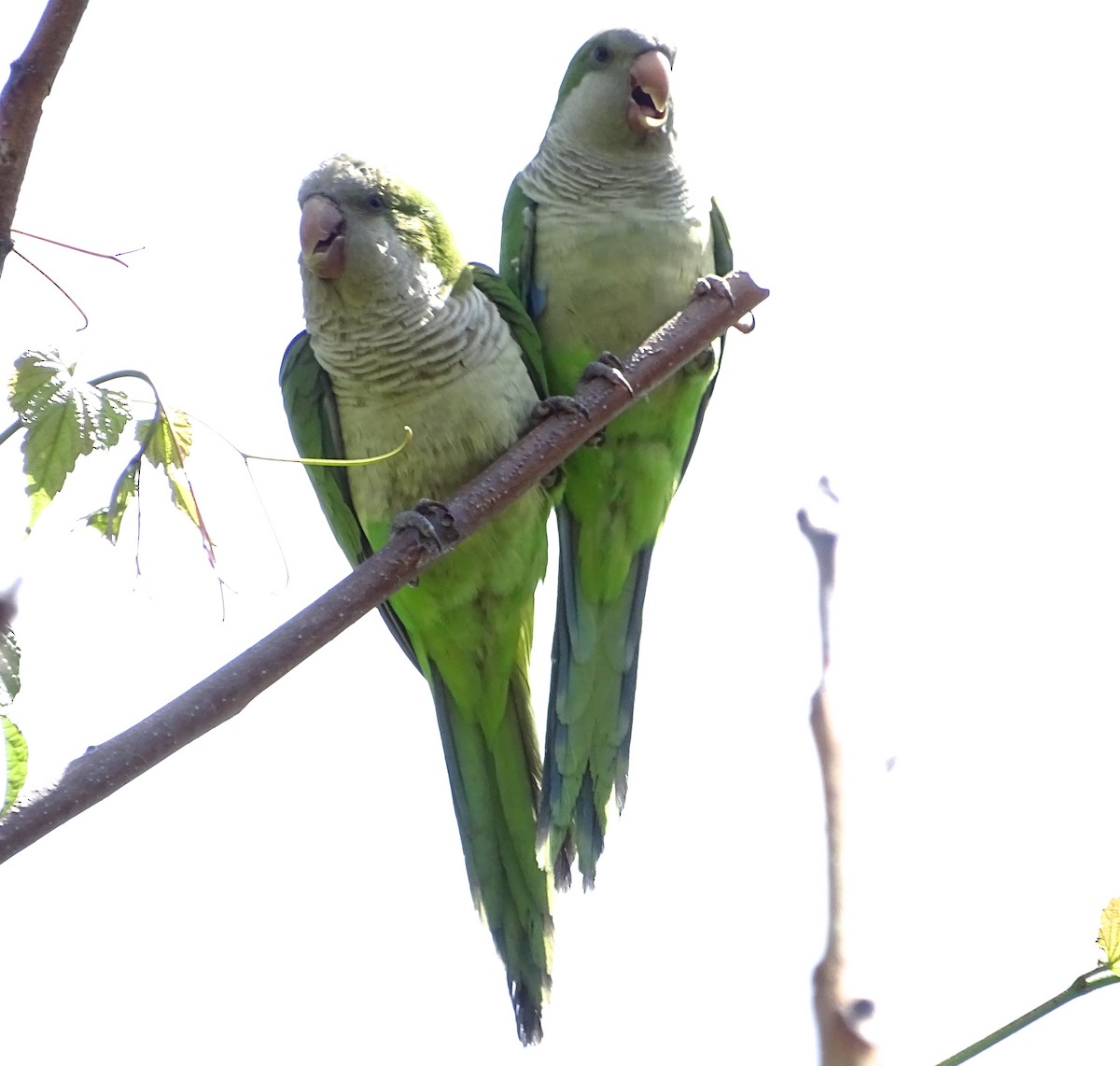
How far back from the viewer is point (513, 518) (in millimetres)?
3873

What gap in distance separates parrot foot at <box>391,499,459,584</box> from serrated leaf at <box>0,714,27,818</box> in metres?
1.45

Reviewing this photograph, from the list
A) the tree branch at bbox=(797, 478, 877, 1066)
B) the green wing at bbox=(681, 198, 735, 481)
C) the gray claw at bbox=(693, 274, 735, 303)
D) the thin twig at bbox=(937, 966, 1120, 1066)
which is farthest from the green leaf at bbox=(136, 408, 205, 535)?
the green wing at bbox=(681, 198, 735, 481)

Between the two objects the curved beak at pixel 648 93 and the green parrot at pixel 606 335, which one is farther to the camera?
the curved beak at pixel 648 93

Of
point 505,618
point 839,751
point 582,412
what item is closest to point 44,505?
point 839,751

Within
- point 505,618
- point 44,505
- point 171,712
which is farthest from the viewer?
point 505,618

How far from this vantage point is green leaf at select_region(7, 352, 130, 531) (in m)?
1.78

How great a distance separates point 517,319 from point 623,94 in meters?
0.86

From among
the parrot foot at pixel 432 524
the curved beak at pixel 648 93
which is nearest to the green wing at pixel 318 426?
the parrot foot at pixel 432 524

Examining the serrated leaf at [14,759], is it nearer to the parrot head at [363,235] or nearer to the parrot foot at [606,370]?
the parrot foot at [606,370]

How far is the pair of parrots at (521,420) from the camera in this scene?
3828 millimetres

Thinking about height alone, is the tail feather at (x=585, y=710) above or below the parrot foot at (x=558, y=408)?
below

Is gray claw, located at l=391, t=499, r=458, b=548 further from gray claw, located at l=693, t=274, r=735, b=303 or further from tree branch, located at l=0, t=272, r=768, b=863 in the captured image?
gray claw, located at l=693, t=274, r=735, b=303

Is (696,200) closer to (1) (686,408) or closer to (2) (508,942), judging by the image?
(1) (686,408)

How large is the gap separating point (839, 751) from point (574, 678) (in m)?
→ 2.26
